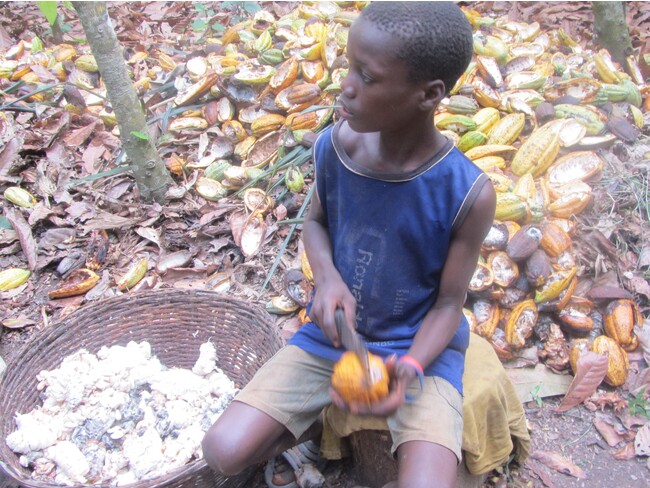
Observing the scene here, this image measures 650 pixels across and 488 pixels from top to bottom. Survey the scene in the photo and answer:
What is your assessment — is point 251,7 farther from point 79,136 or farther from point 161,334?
point 161,334

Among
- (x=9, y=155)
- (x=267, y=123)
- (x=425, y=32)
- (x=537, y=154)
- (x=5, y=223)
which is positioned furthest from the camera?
(x=9, y=155)

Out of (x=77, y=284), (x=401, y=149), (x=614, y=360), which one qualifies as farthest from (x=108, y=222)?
(x=614, y=360)

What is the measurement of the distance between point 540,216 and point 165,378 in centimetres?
174

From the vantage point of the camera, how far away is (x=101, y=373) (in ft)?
7.18

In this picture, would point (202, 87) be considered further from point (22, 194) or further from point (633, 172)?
point (633, 172)

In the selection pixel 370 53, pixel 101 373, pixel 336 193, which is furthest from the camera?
pixel 101 373

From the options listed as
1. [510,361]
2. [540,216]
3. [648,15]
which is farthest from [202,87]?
[648,15]

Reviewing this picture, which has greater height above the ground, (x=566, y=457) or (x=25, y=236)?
(x=25, y=236)

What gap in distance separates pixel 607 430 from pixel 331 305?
4.44 feet

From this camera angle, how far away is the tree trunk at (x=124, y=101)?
8.44 ft

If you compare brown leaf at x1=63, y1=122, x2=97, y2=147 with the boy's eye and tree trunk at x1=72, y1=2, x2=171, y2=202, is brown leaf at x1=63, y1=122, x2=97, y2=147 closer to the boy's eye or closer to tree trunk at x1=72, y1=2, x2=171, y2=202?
tree trunk at x1=72, y1=2, x2=171, y2=202

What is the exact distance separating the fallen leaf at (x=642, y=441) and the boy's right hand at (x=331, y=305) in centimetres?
130

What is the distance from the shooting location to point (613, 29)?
3.61 m

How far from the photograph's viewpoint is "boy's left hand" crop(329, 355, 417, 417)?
129 centimetres
